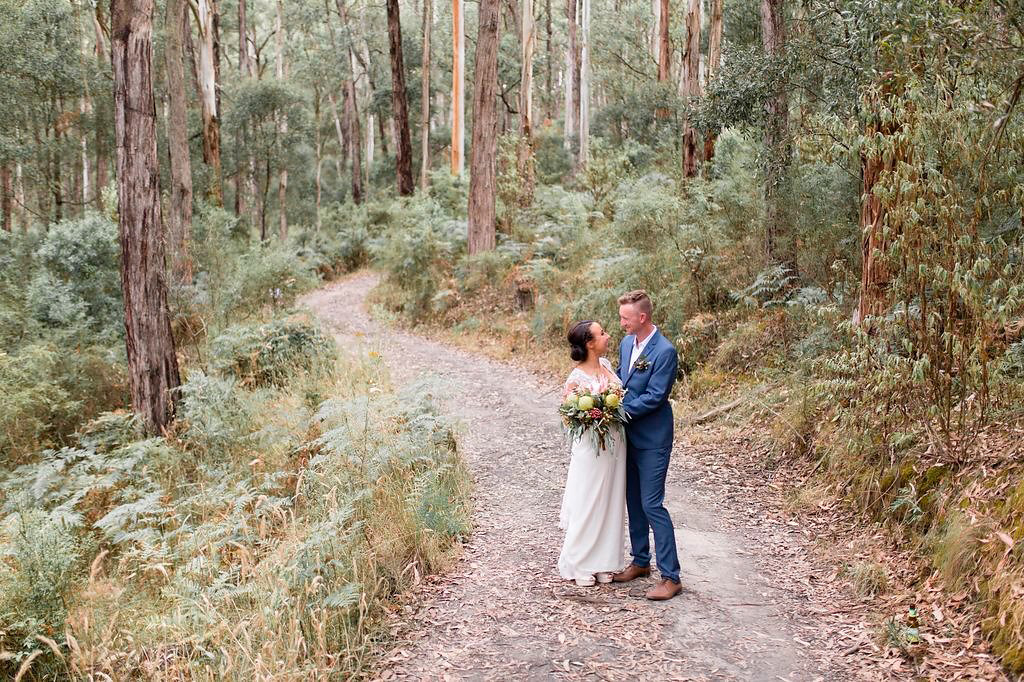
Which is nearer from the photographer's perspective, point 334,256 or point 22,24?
point 22,24

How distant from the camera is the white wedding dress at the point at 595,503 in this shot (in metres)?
5.21

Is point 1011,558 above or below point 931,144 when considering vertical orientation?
below

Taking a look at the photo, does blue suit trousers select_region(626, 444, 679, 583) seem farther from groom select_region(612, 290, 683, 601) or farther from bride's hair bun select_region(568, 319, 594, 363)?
bride's hair bun select_region(568, 319, 594, 363)

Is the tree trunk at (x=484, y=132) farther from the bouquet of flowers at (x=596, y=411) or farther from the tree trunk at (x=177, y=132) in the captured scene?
the bouquet of flowers at (x=596, y=411)

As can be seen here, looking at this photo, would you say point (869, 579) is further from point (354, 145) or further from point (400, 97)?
point (354, 145)

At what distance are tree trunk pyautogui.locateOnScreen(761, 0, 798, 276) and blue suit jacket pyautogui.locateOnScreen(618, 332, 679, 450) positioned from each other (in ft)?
18.0

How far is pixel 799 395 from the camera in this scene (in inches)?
314

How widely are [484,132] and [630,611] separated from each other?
12.8 metres

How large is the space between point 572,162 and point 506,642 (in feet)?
84.0

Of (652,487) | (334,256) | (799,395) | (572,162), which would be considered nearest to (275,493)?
(652,487)

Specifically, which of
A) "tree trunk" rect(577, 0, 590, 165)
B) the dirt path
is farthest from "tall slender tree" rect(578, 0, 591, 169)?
the dirt path

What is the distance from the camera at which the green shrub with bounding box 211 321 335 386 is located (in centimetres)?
1103

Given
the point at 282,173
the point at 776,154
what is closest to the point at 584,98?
the point at 282,173

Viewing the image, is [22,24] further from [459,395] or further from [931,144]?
[931,144]
